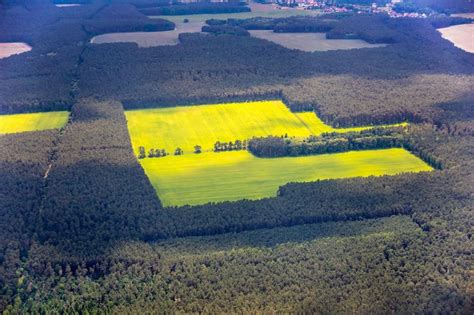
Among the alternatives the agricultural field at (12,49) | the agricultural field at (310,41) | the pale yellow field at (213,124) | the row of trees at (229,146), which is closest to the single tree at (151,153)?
the pale yellow field at (213,124)

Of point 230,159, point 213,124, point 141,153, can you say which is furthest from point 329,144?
point 141,153

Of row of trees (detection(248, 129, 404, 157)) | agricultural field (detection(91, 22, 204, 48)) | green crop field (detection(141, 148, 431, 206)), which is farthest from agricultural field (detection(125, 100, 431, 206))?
agricultural field (detection(91, 22, 204, 48))

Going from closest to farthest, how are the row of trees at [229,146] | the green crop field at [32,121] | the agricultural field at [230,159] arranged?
the agricultural field at [230,159] → the row of trees at [229,146] → the green crop field at [32,121]

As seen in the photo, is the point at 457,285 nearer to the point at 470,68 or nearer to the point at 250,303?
the point at 250,303

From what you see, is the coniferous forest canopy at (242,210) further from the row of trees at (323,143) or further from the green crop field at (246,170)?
the green crop field at (246,170)

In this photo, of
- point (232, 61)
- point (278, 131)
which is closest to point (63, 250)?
point (278, 131)

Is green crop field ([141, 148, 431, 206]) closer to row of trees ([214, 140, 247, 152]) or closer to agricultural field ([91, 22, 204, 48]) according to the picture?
row of trees ([214, 140, 247, 152])

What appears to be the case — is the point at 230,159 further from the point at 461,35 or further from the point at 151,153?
the point at 461,35
